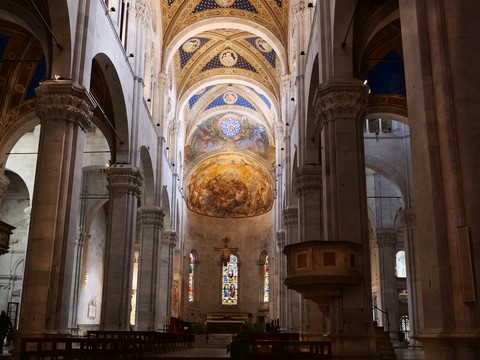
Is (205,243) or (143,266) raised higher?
(205,243)

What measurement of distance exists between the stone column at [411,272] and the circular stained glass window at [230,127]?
64.1 ft

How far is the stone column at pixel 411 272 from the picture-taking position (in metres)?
22.0

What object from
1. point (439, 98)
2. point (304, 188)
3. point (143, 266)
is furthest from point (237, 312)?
point (439, 98)

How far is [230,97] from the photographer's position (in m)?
38.7

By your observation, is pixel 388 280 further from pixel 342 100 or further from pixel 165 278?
pixel 342 100

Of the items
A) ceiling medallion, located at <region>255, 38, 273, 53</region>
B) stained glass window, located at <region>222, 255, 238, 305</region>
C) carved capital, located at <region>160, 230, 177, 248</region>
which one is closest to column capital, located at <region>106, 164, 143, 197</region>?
carved capital, located at <region>160, 230, 177, 248</region>

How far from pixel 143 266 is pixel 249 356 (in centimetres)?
1420

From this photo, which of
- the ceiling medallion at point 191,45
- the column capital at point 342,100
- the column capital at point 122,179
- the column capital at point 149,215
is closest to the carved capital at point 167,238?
the column capital at point 149,215

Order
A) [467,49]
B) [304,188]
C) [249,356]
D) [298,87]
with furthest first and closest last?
[298,87] < [304,188] < [249,356] < [467,49]

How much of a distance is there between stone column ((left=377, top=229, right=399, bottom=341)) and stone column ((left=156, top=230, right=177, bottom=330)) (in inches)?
449

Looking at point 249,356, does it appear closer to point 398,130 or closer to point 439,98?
point 439,98

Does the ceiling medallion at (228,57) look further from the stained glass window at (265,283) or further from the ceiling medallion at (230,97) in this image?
the stained glass window at (265,283)

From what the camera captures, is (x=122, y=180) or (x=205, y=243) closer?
(x=122, y=180)

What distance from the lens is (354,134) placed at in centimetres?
1277
